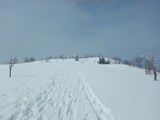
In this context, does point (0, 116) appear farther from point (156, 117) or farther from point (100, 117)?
point (156, 117)

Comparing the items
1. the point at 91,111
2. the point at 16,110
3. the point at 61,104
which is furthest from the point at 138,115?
the point at 16,110

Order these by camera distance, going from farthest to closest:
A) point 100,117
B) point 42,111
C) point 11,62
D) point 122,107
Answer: point 11,62 < point 122,107 < point 42,111 < point 100,117

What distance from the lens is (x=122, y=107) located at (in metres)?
13.0

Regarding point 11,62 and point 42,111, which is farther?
point 11,62

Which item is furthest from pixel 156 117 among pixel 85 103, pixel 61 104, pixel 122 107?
pixel 61 104

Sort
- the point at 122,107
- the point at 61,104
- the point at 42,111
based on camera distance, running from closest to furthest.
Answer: the point at 42,111, the point at 122,107, the point at 61,104

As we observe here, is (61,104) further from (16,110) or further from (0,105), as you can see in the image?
(0,105)

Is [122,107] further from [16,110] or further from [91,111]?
[16,110]

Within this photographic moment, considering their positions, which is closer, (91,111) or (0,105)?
(91,111)

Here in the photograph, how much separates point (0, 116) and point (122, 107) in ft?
25.3

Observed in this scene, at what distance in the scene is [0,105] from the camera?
565 inches

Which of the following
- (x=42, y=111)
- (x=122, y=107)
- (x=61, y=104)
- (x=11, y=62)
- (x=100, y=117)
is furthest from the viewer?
(x=11, y=62)

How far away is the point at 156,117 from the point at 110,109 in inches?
112

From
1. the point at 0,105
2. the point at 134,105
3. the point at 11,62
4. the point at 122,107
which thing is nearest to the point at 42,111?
the point at 0,105
